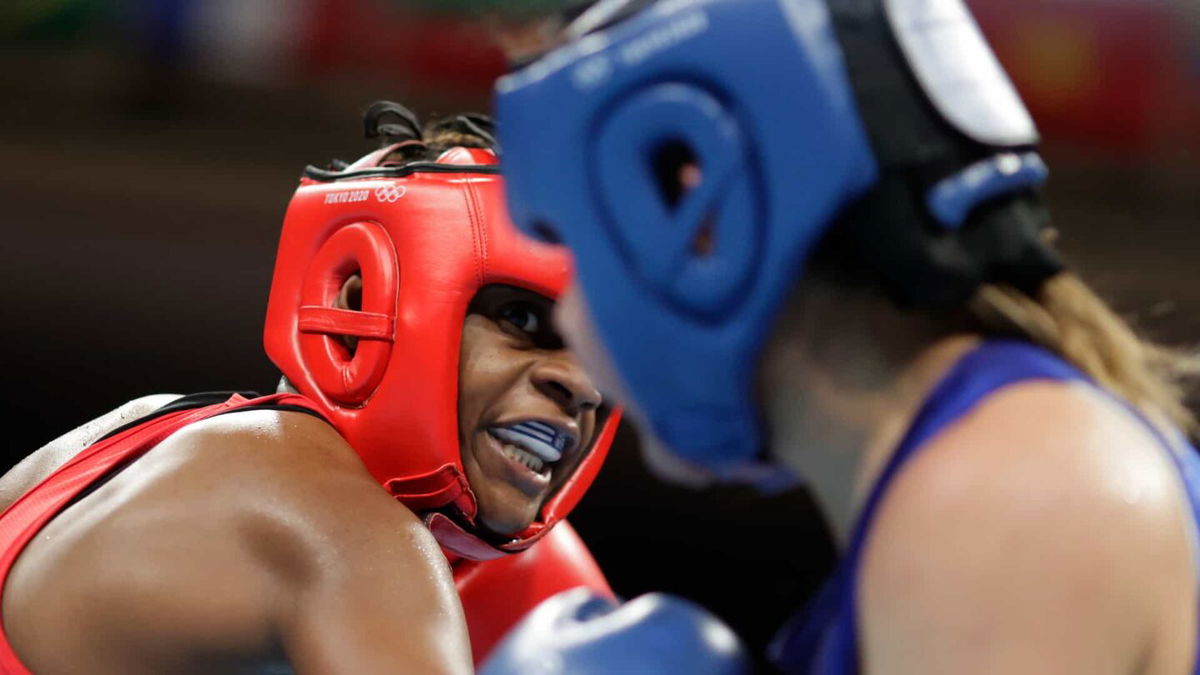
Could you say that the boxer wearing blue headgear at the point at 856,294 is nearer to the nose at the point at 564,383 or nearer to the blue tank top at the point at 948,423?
the blue tank top at the point at 948,423

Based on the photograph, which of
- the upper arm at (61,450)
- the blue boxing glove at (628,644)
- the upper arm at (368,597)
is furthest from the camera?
the upper arm at (61,450)

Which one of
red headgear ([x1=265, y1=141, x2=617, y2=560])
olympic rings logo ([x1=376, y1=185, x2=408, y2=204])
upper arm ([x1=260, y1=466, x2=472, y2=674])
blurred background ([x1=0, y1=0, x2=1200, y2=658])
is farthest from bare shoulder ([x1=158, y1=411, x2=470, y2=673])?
blurred background ([x1=0, y1=0, x2=1200, y2=658])

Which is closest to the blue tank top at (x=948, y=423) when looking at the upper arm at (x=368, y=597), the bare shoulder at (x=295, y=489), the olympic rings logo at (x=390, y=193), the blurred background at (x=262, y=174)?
the upper arm at (x=368, y=597)

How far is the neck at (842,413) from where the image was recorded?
2.72 feet

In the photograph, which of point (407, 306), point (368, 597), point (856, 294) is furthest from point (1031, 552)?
point (407, 306)

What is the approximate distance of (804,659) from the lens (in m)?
0.92

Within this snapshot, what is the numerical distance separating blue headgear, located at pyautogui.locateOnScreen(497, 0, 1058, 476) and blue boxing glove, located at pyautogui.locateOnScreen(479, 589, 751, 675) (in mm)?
130

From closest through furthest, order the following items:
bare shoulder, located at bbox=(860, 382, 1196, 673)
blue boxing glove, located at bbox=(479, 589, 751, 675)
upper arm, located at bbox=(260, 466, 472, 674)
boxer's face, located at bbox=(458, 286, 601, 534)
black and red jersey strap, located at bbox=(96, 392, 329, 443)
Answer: bare shoulder, located at bbox=(860, 382, 1196, 673), blue boxing glove, located at bbox=(479, 589, 751, 675), upper arm, located at bbox=(260, 466, 472, 674), black and red jersey strap, located at bbox=(96, 392, 329, 443), boxer's face, located at bbox=(458, 286, 601, 534)

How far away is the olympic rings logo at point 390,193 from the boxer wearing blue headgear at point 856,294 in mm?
785

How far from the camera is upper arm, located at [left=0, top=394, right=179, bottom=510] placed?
1.87 meters

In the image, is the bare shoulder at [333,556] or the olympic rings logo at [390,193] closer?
the bare shoulder at [333,556]

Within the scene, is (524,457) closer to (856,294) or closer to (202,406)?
(202,406)

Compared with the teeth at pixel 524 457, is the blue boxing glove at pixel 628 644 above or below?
above

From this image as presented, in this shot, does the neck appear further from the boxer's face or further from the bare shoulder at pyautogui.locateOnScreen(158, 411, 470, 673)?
the boxer's face
